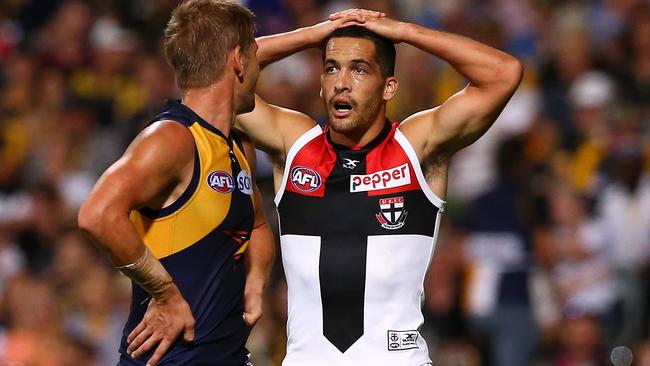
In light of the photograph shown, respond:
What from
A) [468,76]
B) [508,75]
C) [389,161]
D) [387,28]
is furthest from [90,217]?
[508,75]

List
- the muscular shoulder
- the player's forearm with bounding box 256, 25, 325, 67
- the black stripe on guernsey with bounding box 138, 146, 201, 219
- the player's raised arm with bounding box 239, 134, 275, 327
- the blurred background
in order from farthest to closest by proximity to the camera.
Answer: the blurred background → the player's forearm with bounding box 256, 25, 325, 67 → the player's raised arm with bounding box 239, 134, 275, 327 → the black stripe on guernsey with bounding box 138, 146, 201, 219 → the muscular shoulder

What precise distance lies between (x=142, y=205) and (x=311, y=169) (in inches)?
45.5

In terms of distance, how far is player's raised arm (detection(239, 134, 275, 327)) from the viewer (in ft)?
18.6

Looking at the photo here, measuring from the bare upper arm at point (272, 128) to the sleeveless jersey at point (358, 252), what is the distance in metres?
0.12

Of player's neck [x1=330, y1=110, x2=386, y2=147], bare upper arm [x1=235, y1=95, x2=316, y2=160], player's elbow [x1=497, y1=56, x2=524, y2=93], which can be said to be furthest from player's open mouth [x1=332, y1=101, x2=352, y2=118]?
player's elbow [x1=497, y1=56, x2=524, y2=93]

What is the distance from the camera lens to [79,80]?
517 inches

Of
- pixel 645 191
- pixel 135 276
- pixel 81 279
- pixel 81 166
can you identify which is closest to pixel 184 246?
pixel 135 276

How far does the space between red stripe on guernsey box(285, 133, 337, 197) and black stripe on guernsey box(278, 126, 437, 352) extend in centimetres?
2

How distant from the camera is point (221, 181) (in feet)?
17.1

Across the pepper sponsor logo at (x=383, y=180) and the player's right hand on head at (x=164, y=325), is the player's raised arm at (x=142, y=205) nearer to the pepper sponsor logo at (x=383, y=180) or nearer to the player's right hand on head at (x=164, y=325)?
the player's right hand on head at (x=164, y=325)

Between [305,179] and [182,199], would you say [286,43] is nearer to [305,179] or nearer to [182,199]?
[305,179]

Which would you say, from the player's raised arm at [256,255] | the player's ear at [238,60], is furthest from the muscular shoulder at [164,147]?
the player's raised arm at [256,255]

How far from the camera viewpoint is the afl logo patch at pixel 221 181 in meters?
5.17

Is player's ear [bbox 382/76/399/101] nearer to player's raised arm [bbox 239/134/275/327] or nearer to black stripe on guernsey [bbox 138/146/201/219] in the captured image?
player's raised arm [bbox 239/134/275/327]
